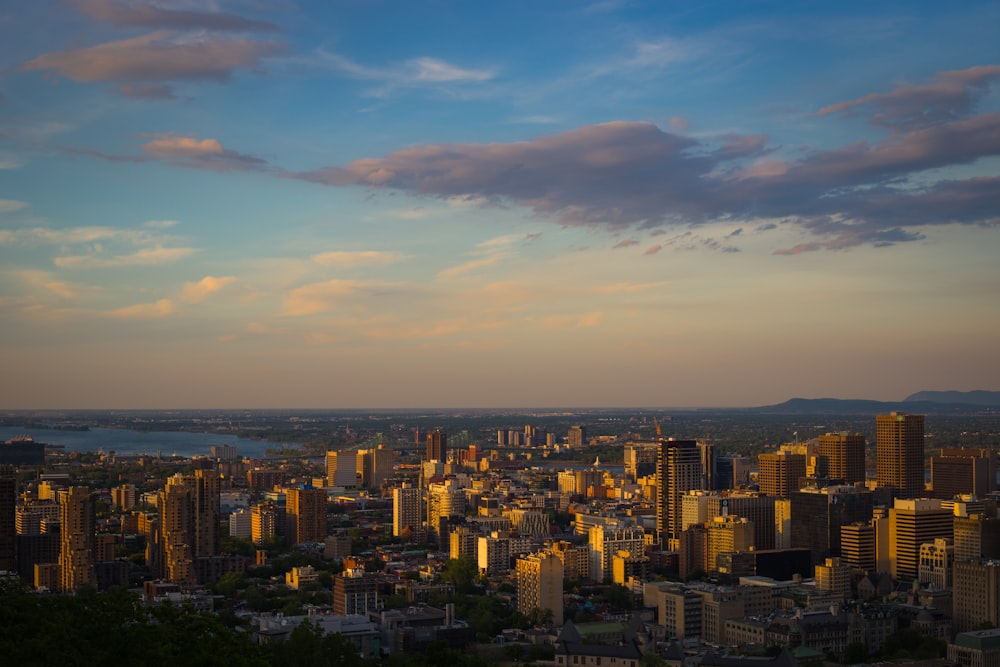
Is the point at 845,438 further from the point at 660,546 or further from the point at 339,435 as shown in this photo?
the point at 339,435

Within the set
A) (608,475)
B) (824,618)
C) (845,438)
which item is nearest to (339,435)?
(608,475)

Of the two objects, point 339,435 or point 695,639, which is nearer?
point 695,639

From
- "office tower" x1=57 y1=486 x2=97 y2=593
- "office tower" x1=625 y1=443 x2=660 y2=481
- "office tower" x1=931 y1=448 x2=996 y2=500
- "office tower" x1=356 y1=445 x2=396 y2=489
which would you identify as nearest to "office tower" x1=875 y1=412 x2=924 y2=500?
"office tower" x1=931 y1=448 x2=996 y2=500

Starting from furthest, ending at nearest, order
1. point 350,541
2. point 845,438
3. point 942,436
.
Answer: point 942,436 → point 845,438 → point 350,541

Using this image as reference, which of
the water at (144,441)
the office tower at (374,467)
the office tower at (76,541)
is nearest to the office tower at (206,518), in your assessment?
the office tower at (76,541)

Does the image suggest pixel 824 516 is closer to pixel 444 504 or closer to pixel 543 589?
pixel 543 589

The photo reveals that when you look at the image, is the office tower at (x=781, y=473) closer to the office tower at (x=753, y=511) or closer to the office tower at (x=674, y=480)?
the office tower at (x=674, y=480)
